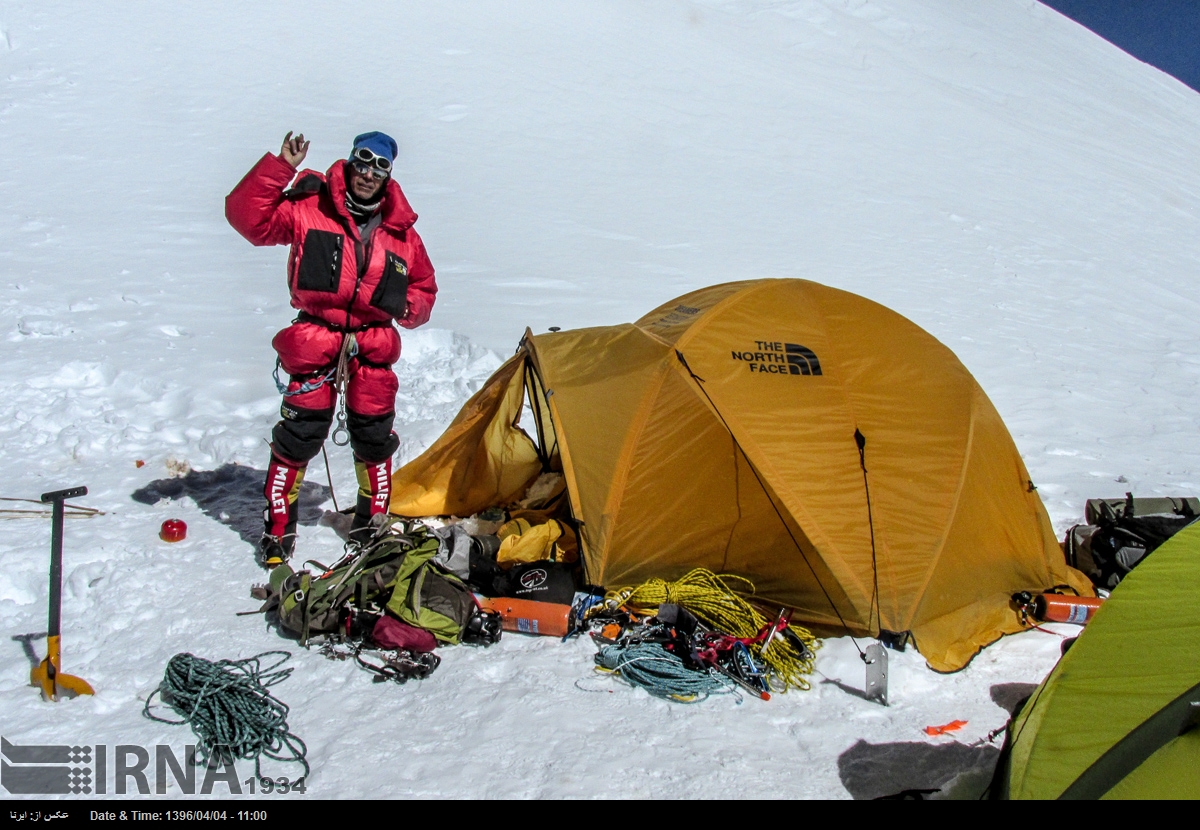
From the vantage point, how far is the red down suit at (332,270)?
439cm

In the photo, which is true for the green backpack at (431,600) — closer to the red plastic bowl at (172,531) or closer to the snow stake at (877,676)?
the red plastic bowl at (172,531)

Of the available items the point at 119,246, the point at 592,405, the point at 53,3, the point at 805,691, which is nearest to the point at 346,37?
the point at 53,3

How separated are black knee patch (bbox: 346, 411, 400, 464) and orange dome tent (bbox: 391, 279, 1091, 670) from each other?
3.03 feet

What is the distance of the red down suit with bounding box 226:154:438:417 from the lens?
4387mm

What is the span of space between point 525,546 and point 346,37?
20.8m

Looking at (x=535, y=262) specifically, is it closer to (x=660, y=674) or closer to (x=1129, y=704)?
(x=660, y=674)

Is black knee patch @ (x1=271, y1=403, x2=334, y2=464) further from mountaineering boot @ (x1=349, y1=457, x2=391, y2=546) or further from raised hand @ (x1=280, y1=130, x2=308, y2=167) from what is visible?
raised hand @ (x1=280, y1=130, x2=308, y2=167)

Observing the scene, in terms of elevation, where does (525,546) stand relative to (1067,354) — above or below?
below

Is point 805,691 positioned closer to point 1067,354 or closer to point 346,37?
point 1067,354

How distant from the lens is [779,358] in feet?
15.4

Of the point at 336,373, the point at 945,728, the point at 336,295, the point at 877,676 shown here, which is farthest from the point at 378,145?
the point at 945,728

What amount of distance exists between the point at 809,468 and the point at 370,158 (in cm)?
259

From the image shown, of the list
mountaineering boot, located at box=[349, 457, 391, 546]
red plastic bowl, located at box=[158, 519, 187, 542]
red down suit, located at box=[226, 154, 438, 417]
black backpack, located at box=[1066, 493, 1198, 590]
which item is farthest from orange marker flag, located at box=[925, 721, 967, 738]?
red plastic bowl, located at box=[158, 519, 187, 542]
